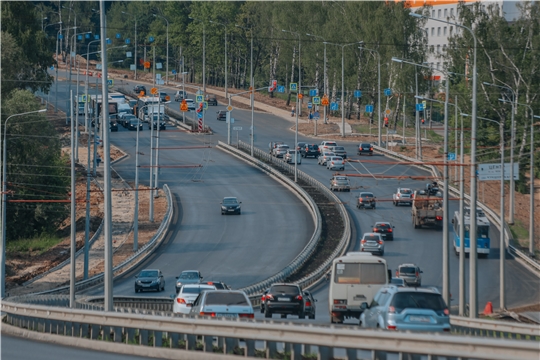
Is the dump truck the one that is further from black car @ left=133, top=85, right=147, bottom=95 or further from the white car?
black car @ left=133, top=85, right=147, bottom=95

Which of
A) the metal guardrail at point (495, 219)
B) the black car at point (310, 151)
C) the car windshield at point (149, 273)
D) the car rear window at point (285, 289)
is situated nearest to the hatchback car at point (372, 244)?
the metal guardrail at point (495, 219)

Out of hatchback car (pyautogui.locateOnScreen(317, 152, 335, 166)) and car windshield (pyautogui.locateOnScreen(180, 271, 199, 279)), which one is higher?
hatchback car (pyautogui.locateOnScreen(317, 152, 335, 166))

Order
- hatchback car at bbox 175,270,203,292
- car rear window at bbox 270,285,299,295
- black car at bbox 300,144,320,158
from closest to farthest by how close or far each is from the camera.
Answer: car rear window at bbox 270,285,299,295 → hatchback car at bbox 175,270,203,292 → black car at bbox 300,144,320,158

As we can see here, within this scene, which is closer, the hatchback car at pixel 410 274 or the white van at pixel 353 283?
the white van at pixel 353 283

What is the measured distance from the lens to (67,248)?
64.9 meters

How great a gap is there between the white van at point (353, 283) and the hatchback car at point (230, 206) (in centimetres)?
4118

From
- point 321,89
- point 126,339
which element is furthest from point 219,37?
point 126,339

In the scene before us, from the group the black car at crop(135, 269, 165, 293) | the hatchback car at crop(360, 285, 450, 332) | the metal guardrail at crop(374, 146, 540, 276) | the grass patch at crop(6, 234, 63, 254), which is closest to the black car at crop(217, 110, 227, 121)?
the metal guardrail at crop(374, 146, 540, 276)

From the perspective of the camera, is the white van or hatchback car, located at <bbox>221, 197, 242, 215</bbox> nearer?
the white van

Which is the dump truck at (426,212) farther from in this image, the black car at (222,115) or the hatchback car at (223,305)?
the black car at (222,115)

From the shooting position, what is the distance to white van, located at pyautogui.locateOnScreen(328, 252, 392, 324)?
28281 mm

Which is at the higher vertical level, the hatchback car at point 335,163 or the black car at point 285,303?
the hatchback car at point 335,163

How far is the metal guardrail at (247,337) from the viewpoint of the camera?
491 inches

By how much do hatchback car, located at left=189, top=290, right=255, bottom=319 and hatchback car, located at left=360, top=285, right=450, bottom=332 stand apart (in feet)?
16.7
